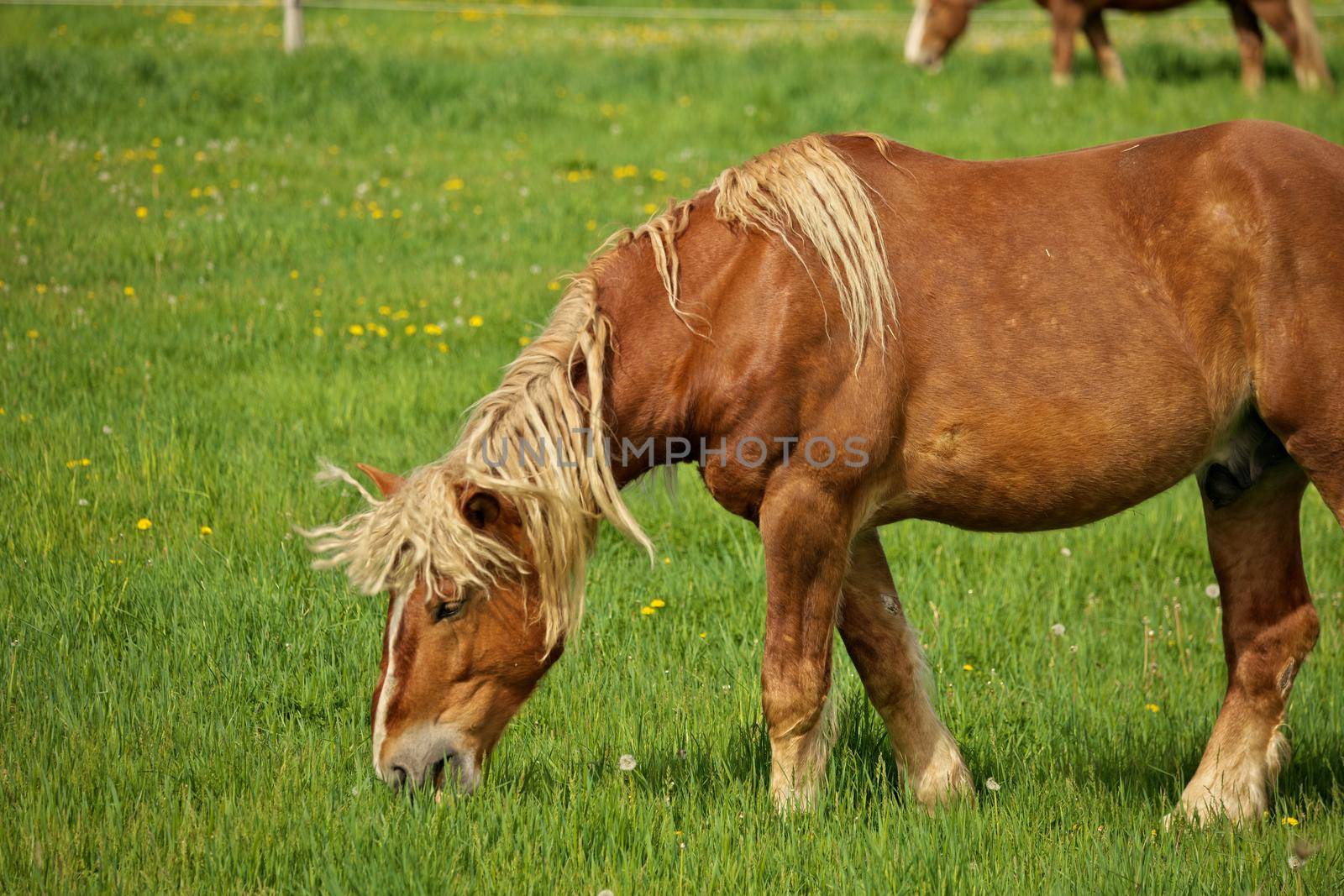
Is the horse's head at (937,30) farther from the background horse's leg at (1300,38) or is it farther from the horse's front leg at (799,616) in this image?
the horse's front leg at (799,616)

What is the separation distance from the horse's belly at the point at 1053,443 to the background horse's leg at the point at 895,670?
436 millimetres

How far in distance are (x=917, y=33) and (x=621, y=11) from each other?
15.9 feet

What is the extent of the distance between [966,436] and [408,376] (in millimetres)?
3925

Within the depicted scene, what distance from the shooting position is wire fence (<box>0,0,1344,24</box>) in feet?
55.1

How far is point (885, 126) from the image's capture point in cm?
1130

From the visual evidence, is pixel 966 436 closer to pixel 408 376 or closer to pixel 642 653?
pixel 642 653

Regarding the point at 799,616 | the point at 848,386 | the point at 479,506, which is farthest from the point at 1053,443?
the point at 479,506

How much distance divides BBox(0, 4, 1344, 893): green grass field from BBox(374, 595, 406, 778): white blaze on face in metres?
0.20

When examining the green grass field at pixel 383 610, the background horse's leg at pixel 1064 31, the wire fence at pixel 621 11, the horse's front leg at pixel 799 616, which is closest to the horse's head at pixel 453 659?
the green grass field at pixel 383 610

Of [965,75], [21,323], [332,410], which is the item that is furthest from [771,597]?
[965,75]

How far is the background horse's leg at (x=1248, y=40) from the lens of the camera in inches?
507

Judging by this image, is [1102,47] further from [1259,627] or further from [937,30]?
[1259,627]

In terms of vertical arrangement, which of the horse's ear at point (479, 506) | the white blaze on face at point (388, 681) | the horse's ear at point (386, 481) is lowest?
the white blaze on face at point (388, 681)

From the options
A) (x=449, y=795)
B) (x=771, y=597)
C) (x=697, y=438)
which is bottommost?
(x=449, y=795)
